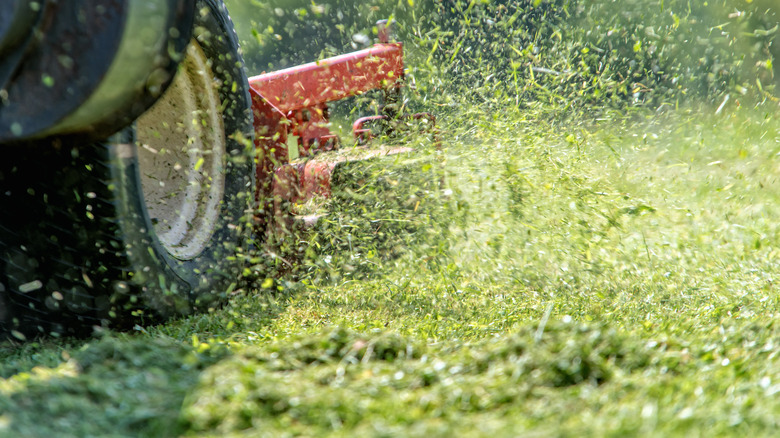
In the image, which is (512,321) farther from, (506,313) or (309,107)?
(309,107)

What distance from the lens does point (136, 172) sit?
225cm

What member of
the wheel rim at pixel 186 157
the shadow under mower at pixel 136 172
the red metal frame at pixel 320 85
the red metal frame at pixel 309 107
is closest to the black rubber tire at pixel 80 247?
the shadow under mower at pixel 136 172

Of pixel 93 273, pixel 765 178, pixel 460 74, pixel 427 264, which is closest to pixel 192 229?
pixel 93 273

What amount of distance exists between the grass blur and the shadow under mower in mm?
114

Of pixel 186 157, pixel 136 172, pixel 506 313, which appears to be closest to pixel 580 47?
pixel 506 313

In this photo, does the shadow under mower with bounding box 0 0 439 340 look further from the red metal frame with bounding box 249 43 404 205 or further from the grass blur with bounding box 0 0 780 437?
the red metal frame with bounding box 249 43 404 205

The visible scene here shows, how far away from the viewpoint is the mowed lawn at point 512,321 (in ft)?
4.83

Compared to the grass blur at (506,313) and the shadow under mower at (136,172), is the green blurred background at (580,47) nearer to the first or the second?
the grass blur at (506,313)

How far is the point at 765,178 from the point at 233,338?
259 centimetres

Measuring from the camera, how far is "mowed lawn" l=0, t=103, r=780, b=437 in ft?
4.83

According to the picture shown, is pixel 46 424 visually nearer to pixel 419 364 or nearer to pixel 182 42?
pixel 419 364

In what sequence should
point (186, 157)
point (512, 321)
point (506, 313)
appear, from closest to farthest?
point (512, 321)
point (506, 313)
point (186, 157)

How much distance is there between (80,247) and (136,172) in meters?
0.30

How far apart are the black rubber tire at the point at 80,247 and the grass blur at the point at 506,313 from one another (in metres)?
0.10
